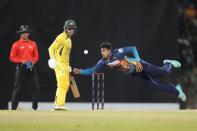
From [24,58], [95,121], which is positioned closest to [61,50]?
[24,58]

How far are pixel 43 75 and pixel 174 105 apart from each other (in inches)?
91.4

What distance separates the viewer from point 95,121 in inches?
281

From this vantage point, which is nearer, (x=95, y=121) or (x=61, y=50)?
(x=95, y=121)

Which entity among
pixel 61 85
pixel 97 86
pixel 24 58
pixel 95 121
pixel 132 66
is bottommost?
pixel 95 121

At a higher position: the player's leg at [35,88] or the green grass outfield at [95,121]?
the player's leg at [35,88]

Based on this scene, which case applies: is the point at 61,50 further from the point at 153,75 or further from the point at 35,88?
the point at 153,75

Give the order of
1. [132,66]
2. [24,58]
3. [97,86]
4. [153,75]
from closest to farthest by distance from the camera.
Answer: [132,66] < [153,75] < [24,58] < [97,86]

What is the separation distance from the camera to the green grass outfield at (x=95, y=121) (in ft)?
22.2

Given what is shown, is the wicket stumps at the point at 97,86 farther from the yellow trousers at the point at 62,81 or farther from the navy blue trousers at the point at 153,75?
the navy blue trousers at the point at 153,75

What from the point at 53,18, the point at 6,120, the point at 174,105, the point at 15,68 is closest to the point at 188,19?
the point at 174,105

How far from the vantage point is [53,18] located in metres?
11.3

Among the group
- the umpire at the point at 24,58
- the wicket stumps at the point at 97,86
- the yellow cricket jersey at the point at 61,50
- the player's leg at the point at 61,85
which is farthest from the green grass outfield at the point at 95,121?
the wicket stumps at the point at 97,86

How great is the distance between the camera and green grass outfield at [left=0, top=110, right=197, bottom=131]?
6.78 metres

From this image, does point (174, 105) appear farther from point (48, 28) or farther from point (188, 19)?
point (48, 28)
